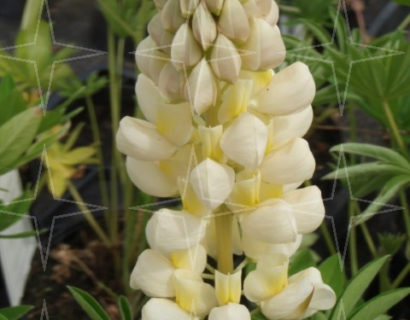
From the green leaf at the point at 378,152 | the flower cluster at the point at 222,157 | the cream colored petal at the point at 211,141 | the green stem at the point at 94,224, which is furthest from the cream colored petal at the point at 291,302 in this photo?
the green stem at the point at 94,224

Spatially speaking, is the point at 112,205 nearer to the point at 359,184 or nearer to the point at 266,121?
the point at 359,184

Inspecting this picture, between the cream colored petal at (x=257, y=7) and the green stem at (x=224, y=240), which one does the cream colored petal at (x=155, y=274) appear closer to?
the green stem at (x=224, y=240)

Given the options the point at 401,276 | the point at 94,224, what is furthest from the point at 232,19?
the point at 94,224

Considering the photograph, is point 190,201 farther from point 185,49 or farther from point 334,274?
point 334,274

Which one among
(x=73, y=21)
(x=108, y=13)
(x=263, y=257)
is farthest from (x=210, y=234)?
(x=73, y=21)

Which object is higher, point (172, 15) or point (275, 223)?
point (172, 15)

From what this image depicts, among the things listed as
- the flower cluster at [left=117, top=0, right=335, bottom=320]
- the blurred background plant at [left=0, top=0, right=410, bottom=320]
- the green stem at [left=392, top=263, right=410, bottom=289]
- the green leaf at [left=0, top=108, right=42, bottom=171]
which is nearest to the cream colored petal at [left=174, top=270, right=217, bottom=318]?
the flower cluster at [left=117, top=0, right=335, bottom=320]
